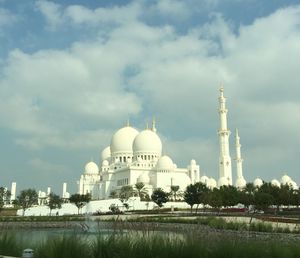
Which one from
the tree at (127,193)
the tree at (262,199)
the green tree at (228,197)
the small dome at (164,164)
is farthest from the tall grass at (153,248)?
the small dome at (164,164)

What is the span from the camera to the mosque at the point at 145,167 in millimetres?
74500

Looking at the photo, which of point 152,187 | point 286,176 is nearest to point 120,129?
point 152,187

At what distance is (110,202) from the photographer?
211 ft

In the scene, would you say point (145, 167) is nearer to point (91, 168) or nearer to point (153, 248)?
point (91, 168)

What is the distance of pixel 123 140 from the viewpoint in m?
87.1

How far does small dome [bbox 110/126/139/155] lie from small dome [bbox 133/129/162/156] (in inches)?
208

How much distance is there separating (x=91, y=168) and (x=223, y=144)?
119 feet

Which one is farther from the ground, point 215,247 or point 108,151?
point 108,151

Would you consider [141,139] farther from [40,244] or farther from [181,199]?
[40,244]

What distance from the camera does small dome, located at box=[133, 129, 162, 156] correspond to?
80625 millimetres

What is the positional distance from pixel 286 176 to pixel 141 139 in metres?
40.7

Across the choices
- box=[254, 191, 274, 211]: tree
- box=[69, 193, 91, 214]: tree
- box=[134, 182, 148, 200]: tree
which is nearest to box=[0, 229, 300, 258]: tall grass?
box=[254, 191, 274, 211]: tree

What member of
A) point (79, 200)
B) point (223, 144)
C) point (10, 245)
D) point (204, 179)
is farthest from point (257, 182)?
point (10, 245)

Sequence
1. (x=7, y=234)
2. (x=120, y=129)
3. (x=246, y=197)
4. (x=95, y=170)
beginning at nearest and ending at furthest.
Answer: (x=7, y=234) → (x=246, y=197) → (x=120, y=129) → (x=95, y=170)
